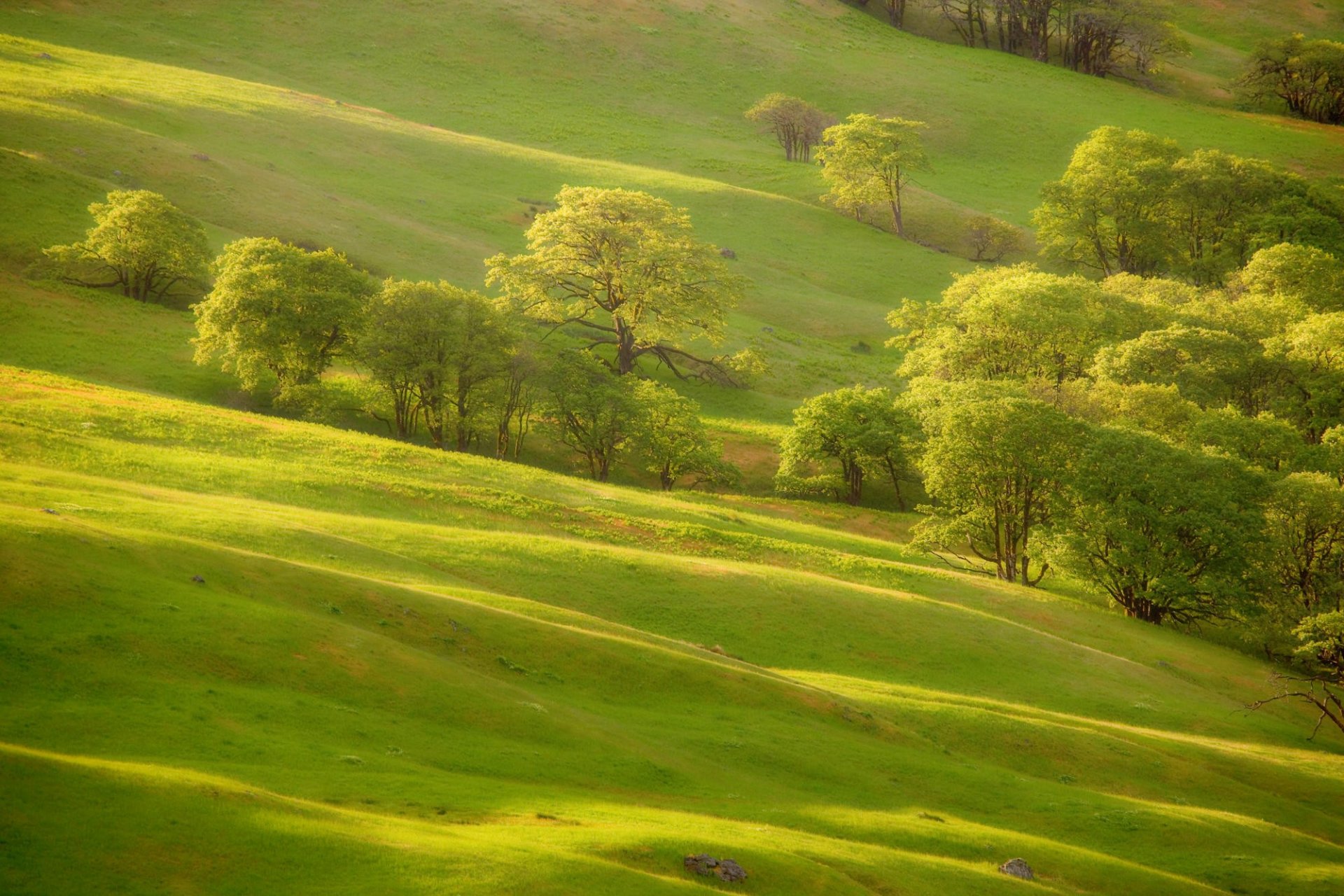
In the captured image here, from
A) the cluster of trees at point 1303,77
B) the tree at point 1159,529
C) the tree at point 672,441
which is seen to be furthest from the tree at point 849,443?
the cluster of trees at point 1303,77

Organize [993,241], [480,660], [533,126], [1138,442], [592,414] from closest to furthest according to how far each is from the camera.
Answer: [480,660]
[1138,442]
[592,414]
[993,241]
[533,126]

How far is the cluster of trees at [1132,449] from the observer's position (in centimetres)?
5597

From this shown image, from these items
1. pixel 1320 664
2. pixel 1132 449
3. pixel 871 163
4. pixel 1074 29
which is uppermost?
pixel 1074 29

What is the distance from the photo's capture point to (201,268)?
7369 centimetres

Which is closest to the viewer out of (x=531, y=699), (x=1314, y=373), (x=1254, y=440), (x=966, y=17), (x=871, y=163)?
(x=531, y=699)

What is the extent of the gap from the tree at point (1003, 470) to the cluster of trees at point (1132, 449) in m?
0.11

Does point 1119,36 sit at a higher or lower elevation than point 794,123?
higher

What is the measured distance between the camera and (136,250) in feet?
232

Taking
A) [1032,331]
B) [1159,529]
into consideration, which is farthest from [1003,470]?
[1032,331]

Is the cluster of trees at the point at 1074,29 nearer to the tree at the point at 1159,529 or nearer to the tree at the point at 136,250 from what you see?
the tree at the point at 1159,529

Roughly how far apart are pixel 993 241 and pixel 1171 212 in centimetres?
1777

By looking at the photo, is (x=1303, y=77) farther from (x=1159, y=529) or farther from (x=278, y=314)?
(x=278, y=314)

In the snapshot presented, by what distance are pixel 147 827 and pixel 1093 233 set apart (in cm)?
11591

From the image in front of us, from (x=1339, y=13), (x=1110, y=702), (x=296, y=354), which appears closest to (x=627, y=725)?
(x=1110, y=702)
